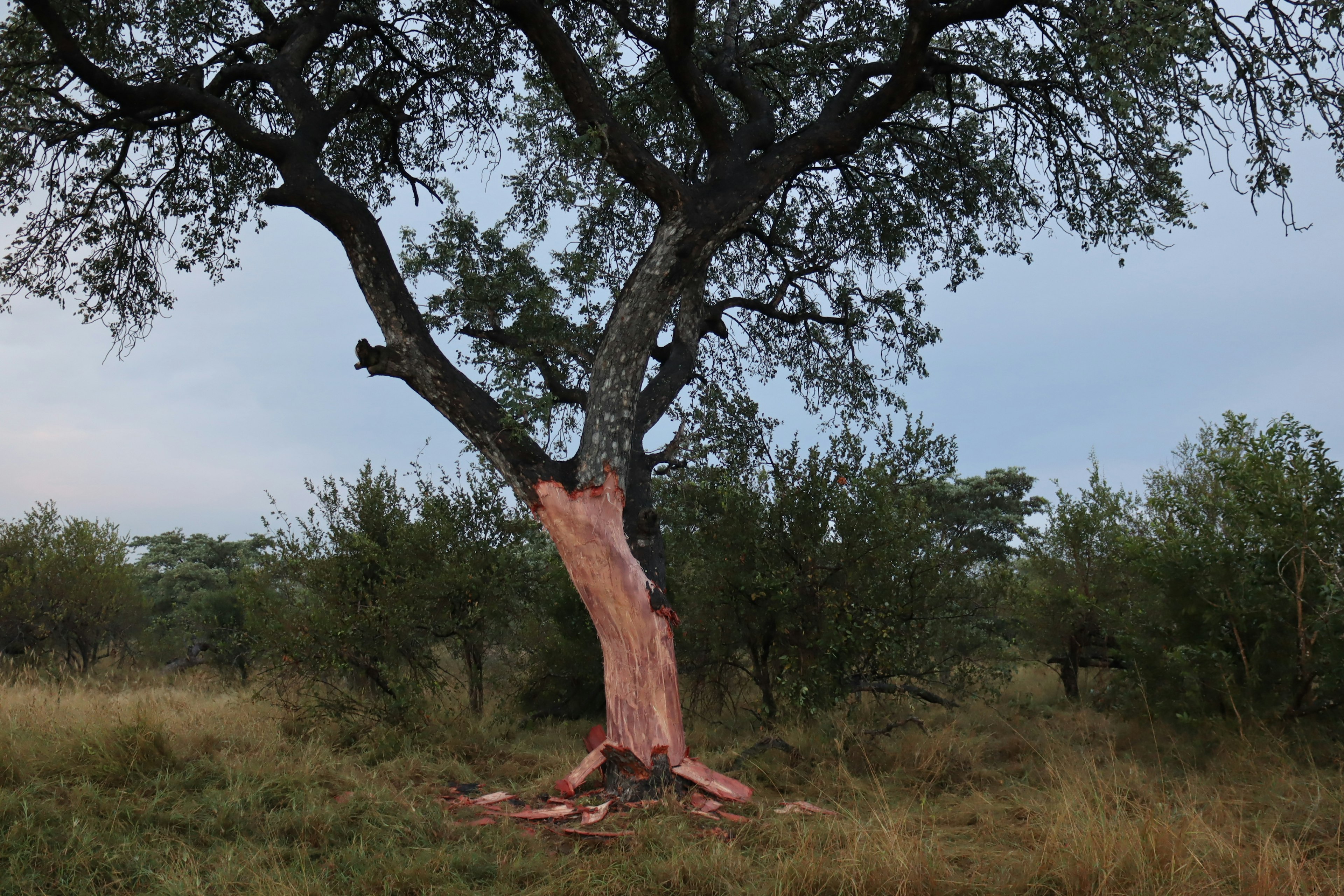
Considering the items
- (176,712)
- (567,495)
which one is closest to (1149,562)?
(567,495)

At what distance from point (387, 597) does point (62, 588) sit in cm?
1137

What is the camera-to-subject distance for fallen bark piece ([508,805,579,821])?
648 centimetres

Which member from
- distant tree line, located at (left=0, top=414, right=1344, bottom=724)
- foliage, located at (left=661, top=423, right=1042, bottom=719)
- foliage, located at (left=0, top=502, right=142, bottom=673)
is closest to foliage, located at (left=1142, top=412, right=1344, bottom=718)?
distant tree line, located at (left=0, top=414, right=1344, bottom=724)

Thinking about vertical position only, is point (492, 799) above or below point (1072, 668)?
below

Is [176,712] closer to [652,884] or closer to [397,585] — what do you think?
[397,585]

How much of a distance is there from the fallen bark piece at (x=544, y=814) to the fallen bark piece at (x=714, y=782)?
96 centimetres

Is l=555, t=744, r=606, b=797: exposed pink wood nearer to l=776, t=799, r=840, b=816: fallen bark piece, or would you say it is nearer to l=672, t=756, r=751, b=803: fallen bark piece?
l=672, t=756, r=751, b=803: fallen bark piece

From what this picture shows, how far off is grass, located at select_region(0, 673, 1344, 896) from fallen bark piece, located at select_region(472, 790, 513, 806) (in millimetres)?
368

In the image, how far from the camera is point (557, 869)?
17.5 feet

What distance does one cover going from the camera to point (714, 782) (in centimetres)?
708

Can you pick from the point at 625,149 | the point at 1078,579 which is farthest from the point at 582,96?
the point at 1078,579

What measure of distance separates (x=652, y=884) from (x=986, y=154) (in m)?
10.2

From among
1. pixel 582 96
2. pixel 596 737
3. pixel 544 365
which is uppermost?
pixel 582 96

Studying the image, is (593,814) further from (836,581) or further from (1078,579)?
(1078,579)
